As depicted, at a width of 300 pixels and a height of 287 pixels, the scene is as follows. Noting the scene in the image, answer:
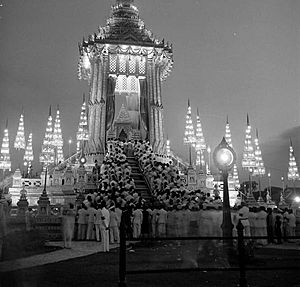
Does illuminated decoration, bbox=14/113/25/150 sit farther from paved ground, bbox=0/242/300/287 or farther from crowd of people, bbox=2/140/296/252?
paved ground, bbox=0/242/300/287

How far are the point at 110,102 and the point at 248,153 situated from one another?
636 inches

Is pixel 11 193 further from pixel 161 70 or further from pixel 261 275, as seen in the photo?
pixel 261 275

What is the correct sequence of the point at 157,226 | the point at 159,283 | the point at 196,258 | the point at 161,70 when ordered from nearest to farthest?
1. the point at 159,283
2. the point at 196,258
3. the point at 157,226
4. the point at 161,70

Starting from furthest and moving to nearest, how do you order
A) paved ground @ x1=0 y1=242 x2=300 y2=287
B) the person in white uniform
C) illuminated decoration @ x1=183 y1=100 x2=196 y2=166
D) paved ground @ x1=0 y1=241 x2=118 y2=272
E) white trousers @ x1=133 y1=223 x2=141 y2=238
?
illuminated decoration @ x1=183 y1=100 x2=196 y2=166 < white trousers @ x1=133 y1=223 x2=141 y2=238 < the person in white uniform < paved ground @ x1=0 y1=241 x2=118 y2=272 < paved ground @ x1=0 y1=242 x2=300 y2=287

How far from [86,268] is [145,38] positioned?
28.9 metres

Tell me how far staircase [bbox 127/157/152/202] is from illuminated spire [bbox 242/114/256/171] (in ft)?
51.9

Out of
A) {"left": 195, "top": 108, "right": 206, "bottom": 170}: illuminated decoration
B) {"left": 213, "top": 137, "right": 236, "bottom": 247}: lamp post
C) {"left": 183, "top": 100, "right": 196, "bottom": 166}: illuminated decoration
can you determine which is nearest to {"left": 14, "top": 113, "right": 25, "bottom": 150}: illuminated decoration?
{"left": 183, "top": 100, "right": 196, "bottom": 166}: illuminated decoration

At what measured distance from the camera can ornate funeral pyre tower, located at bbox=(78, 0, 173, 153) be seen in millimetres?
33188

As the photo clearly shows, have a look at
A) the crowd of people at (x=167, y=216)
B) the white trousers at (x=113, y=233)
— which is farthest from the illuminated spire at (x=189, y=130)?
the white trousers at (x=113, y=233)

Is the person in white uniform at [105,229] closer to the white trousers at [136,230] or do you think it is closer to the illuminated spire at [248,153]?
the white trousers at [136,230]

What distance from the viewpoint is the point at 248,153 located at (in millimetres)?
39562

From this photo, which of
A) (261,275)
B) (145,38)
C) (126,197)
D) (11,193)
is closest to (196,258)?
(261,275)

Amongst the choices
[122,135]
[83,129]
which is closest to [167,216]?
[122,135]

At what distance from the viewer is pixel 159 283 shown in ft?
23.8
